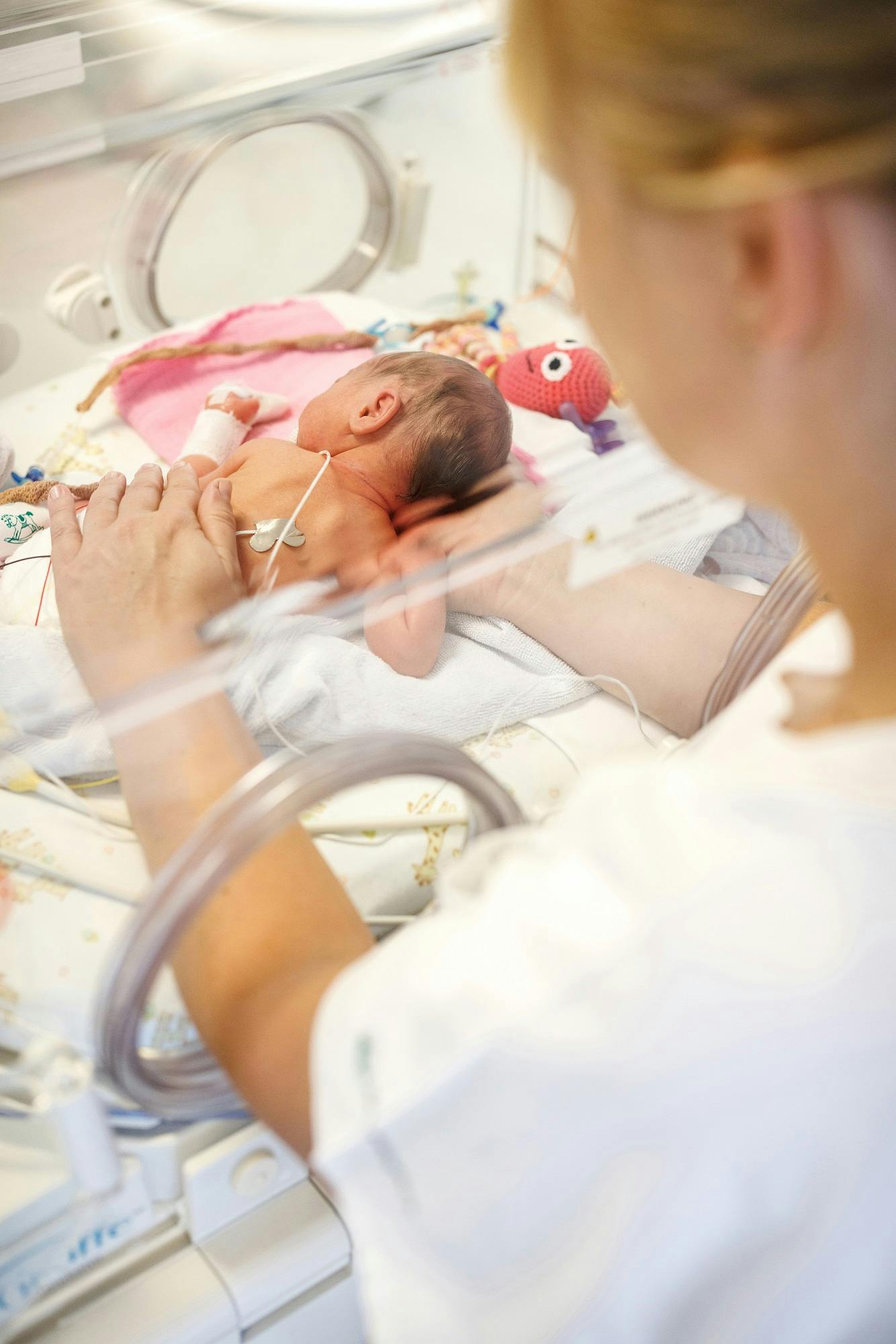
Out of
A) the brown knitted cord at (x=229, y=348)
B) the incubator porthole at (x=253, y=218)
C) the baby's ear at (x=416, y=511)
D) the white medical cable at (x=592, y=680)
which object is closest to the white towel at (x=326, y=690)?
the white medical cable at (x=592, y=680)

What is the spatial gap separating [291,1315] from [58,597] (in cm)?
62

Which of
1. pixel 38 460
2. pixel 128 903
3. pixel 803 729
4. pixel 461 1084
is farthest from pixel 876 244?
pixel 38 460

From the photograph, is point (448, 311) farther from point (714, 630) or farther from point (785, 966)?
point (785, 966)

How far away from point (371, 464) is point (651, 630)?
33 cm

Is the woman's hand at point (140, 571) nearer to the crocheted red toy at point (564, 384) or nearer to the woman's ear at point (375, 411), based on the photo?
the woman's ear at point (375, 411)

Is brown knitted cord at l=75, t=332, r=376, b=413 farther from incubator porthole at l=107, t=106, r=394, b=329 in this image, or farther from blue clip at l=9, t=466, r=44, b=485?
incubator porthole at l=107, t=106, r=394, b=329

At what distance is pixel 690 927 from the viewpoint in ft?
1.68

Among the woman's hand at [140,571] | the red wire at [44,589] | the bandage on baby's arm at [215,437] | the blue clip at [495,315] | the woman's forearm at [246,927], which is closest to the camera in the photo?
the woman's forearm at [246,927]

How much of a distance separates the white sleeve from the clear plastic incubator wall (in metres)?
0.14

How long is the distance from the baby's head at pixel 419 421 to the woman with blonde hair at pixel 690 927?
0.38m

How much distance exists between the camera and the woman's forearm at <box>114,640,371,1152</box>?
0.65 metres

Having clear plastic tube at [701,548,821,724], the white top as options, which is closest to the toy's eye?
clear plastic tube at [701,548,821,724]

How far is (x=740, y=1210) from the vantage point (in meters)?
0.57

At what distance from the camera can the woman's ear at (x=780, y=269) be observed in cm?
42
